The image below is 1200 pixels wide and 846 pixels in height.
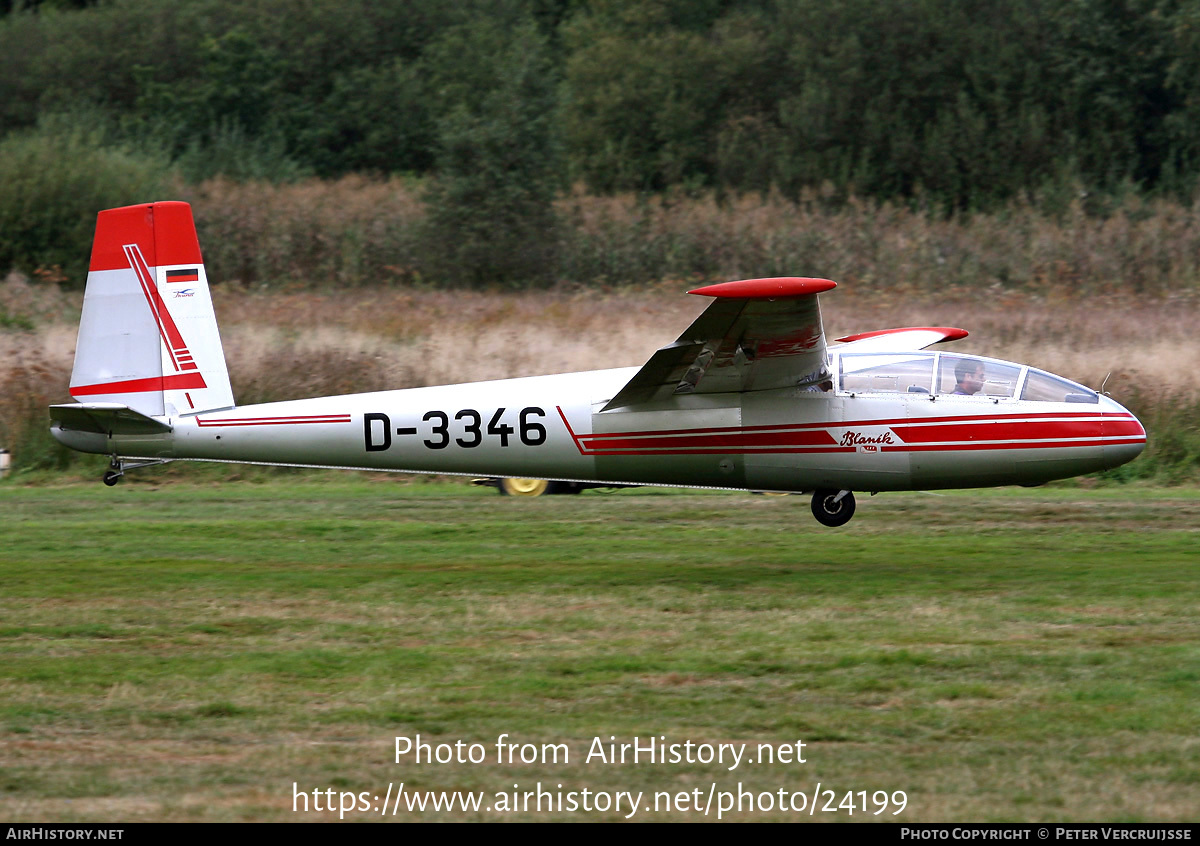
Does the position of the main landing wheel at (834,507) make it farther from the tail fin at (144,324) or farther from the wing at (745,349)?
the tail fin at (144,324)

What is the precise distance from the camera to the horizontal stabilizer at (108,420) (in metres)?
10.9

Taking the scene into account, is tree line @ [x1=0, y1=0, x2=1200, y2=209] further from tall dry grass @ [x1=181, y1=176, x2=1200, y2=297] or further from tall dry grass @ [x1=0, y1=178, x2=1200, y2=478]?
tall dry grass @ [x1=0, y1=178, x2=1200, y2=478]

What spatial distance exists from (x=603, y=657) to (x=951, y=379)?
4343 millimetres

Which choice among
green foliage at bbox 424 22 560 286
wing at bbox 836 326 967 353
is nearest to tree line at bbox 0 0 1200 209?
green foliage at bbox 424 22 560 286

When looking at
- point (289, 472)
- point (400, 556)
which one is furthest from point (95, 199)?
point (400, 556)

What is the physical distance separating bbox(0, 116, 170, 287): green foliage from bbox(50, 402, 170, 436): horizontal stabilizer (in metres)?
19.4

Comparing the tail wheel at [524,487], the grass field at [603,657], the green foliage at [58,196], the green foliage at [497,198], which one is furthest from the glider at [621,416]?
the green foliage at [497,198]

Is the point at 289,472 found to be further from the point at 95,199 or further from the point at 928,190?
the point at 928,190

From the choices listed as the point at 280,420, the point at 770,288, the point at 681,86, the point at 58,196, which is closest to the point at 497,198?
the point at 58,196

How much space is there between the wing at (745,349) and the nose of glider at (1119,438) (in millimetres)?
2391

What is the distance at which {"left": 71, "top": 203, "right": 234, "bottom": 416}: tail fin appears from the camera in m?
11.2

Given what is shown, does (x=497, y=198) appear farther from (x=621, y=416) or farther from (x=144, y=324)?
(x=621, y=416)

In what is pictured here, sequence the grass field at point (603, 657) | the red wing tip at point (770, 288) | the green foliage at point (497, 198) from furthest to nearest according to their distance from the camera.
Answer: the green foliage at point (497, 198), the red wing tip at point (770, 288), the grass field at point (603, 657)
